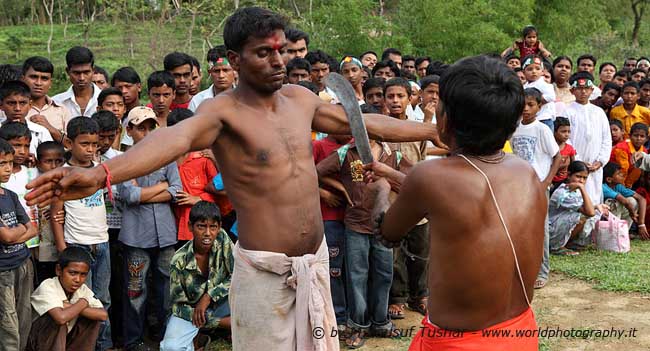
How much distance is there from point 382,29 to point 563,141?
6211 mm

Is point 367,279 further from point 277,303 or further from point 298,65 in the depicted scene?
point 277,303

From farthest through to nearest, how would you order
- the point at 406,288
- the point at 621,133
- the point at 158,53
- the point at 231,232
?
the point at 158,53 < the point at 621,133 < the point at 406,288 < the point at 231,232

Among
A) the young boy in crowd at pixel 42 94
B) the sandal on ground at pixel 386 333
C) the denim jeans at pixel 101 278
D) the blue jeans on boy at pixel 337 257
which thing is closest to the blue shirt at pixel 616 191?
the sandal on ground at pixel 386 333

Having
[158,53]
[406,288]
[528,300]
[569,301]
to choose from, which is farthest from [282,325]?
[158,53]

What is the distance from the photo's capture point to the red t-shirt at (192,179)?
19.0 ft

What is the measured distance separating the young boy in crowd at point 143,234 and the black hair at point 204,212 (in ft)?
1.10

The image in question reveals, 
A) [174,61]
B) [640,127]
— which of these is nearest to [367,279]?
[174,61]

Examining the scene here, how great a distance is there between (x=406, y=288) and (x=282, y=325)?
3303mm

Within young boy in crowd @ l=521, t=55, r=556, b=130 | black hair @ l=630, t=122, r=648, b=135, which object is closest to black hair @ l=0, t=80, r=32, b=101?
young boy in crowd @ l=521, t=55, r=556, b=130

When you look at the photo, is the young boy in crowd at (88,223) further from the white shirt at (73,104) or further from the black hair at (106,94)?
the white shirt at (73,104)

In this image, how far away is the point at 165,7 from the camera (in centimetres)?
1723

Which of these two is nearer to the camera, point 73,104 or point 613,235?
point 73,104

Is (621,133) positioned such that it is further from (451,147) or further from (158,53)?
(158,53)

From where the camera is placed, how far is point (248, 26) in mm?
3359
